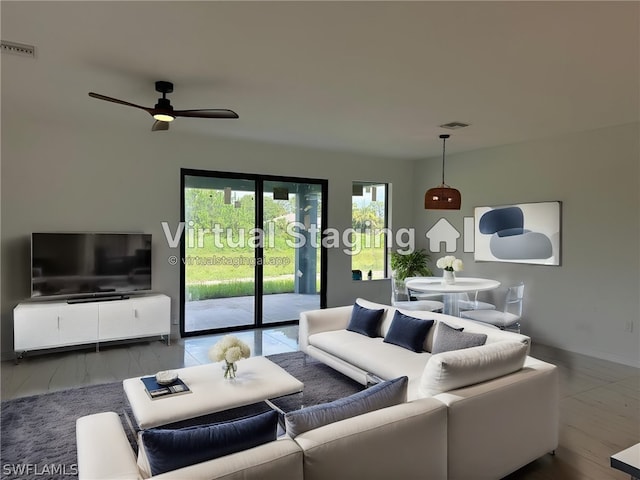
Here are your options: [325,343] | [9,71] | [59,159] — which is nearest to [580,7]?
[325,343]

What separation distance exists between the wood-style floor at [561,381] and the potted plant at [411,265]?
2.31 metres

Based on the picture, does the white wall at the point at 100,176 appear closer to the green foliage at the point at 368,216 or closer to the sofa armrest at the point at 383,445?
the green foliage at the point at 368,216

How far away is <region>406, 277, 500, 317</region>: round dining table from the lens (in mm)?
4979

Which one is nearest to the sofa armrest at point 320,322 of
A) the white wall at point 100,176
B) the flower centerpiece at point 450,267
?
the flower centerpiece at point 450,267

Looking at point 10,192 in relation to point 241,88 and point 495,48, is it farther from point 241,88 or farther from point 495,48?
point 495,48

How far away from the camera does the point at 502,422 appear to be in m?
2.47

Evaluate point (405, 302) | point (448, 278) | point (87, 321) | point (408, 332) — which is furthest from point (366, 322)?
point (87, 321)

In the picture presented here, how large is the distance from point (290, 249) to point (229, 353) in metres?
3.74

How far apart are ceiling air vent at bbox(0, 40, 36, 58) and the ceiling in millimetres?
65

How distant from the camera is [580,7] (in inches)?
91.7

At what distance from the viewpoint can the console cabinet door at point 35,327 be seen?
461 centimetres

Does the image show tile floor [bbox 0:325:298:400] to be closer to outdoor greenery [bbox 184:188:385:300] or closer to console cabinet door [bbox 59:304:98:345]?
console cabinet door [bbox 59:304:98:345]

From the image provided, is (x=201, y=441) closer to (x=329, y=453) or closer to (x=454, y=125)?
(x=329, y=453)

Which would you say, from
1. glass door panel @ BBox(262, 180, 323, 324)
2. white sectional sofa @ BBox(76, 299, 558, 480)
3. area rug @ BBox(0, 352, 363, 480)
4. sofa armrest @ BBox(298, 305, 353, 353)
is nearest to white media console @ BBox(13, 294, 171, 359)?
area rug @ BBox(0, 352, 363, 480)
